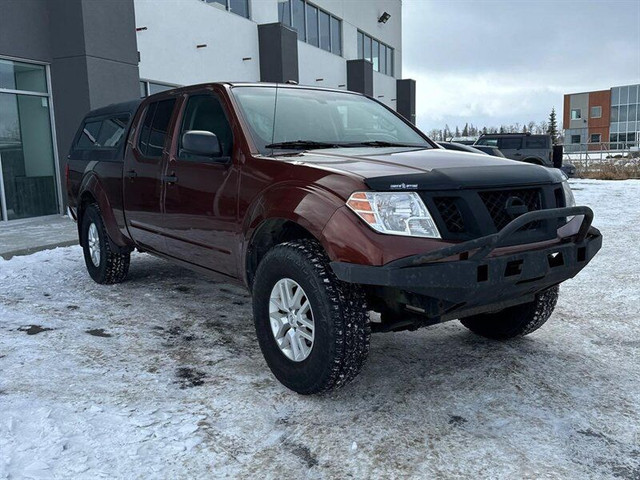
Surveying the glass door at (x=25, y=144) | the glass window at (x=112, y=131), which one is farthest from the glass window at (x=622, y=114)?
the glass window at (x=112, y=131)

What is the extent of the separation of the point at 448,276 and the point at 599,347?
198 centimetres

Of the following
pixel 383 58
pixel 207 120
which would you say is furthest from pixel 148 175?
pixel 383 58

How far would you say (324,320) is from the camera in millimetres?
2963

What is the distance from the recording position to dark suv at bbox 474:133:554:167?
61.6ft

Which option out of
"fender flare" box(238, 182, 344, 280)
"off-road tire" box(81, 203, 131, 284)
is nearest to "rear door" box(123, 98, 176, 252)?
"off-road tire" box(81, 203, 131, 284)

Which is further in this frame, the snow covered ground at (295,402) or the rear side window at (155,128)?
the rear side window at (155,128)

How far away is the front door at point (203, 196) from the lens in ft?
12.7

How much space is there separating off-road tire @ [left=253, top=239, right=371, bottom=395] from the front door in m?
0.72

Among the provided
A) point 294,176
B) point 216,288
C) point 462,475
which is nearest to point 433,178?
point 294,176

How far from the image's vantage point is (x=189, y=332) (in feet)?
14.5

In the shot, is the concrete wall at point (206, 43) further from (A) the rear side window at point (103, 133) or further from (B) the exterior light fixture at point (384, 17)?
(B) the exterior light fixture at point (384, 17)

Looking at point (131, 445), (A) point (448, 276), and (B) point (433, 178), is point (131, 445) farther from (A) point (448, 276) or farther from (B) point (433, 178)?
(B) point (433, 178)

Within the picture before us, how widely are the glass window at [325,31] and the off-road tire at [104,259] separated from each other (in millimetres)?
18067

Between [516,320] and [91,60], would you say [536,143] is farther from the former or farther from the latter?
[516,320]
